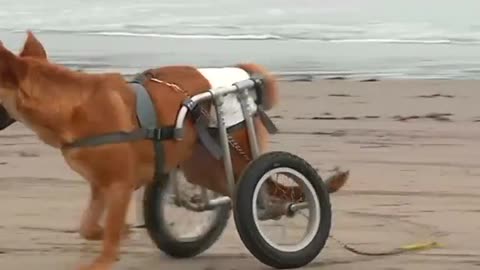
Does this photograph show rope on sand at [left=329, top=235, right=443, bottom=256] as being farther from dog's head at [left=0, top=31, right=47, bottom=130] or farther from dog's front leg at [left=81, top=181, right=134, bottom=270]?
dog's head at [left=0, top=31, right=47, bottom=130]

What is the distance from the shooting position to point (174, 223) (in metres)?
5.17

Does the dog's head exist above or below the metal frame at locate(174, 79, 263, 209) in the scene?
above

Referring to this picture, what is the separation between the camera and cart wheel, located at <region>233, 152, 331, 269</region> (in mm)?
4668

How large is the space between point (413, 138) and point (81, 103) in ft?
15.4

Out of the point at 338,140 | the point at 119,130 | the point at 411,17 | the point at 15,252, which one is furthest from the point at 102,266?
the point at 411,17

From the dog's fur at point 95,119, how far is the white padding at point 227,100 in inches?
5.4

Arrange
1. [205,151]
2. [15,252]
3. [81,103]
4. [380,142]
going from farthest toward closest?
1. [380,142]
2. [15,252]
3. [205,151]
4. [81,103]

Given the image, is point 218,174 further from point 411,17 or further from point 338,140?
point 411,17

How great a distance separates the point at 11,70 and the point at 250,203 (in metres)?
1.10

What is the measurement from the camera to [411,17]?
22312 mm

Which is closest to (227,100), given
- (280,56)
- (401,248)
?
(401,248)

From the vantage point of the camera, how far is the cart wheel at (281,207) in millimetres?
4668

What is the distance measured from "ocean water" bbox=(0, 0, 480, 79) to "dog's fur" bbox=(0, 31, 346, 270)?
8.63 meters

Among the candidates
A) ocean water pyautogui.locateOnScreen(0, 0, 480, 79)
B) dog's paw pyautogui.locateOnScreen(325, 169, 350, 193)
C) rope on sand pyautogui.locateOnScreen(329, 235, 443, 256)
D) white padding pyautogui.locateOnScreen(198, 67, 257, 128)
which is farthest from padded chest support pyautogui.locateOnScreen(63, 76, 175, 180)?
ocean water pyautogui.locateOnScreen(0, 0, 480, 79)
